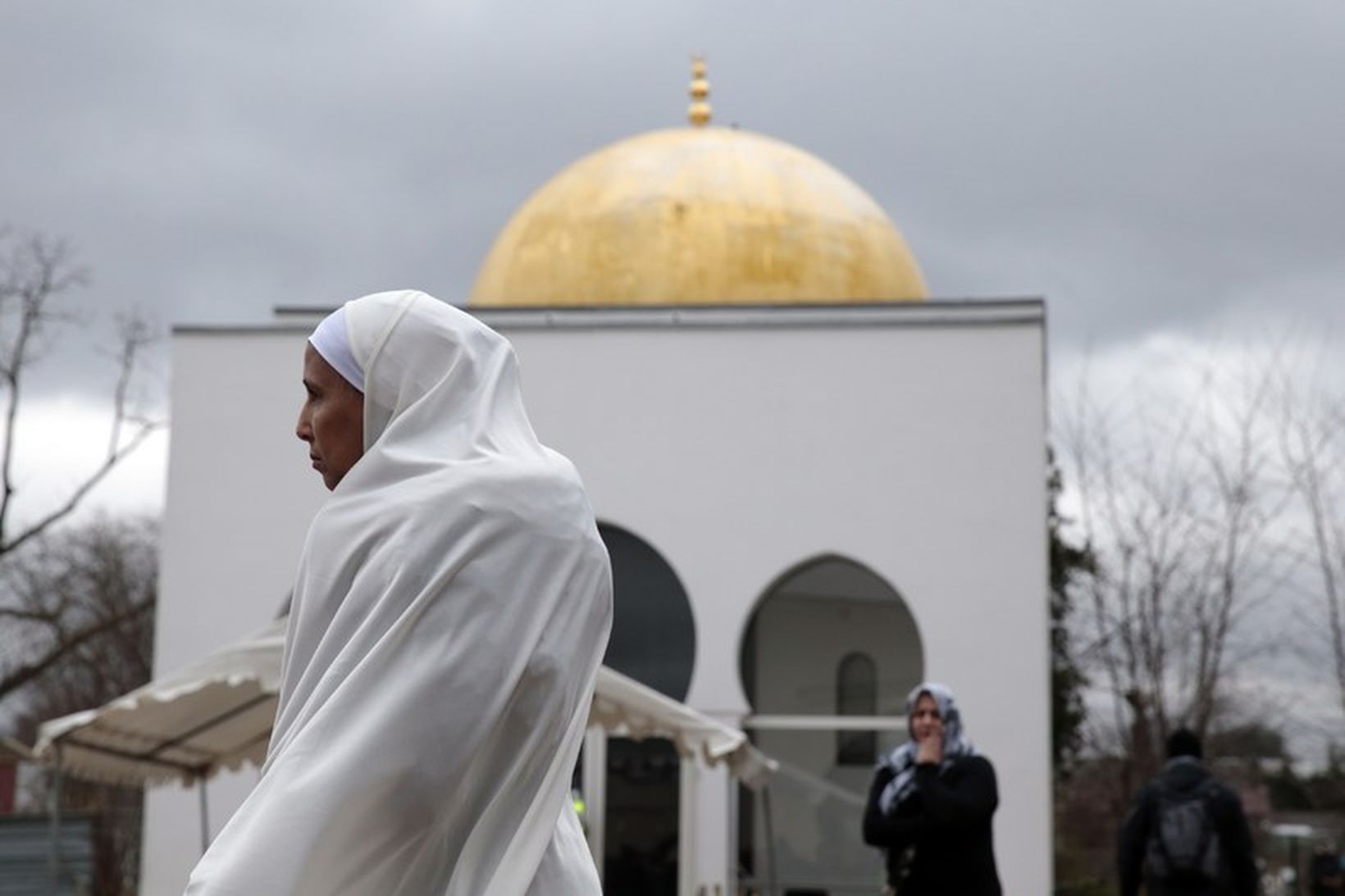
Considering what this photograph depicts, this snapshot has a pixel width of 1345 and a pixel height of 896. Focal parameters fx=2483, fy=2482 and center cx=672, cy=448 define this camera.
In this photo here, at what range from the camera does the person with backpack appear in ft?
36.2

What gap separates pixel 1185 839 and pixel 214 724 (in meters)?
7.72

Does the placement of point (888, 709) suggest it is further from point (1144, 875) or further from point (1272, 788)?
point (1272, 788)

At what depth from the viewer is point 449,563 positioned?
3.09 m

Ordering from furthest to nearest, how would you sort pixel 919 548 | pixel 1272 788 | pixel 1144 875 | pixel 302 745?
1. pixel 1272 788
2. pixel 919 548
3. pixel 1144 875
4. pixel 302 745

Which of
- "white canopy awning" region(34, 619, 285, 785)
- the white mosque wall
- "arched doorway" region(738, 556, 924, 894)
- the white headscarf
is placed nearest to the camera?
the white headscarf

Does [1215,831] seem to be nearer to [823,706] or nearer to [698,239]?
[823,706]

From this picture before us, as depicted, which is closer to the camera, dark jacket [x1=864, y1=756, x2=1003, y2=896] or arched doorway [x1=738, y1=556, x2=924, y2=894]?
dark jacket [x1=864, y1=756, x2=1003, y2=896]

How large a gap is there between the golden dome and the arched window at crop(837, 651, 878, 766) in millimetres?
3994

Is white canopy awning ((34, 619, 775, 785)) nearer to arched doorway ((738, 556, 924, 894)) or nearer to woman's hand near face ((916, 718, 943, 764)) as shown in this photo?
woman's hand near face ((916, 718, 943, 764))

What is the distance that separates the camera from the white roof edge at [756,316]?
24.7m

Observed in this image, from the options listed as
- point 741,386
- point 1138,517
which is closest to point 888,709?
point 741,386

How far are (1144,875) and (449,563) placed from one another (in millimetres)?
8847

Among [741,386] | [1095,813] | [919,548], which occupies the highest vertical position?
[741,386]

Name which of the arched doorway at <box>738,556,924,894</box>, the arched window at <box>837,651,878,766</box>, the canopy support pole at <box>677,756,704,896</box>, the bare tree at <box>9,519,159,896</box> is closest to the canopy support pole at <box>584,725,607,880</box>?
the canopy support pole at <box>677,756,704,896</box>
